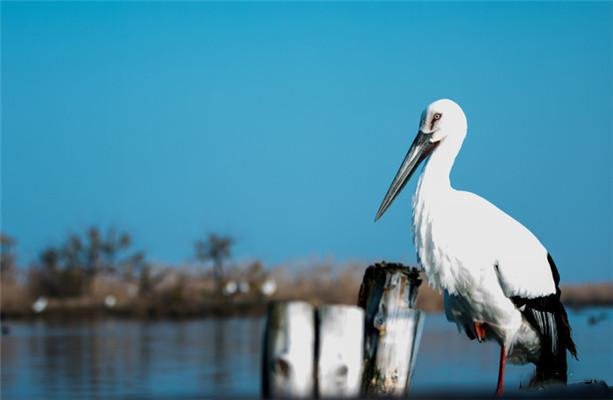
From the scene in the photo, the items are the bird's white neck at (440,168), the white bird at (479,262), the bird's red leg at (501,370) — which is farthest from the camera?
the bird's white neck at (440,168)

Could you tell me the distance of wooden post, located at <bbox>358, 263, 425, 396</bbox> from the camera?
509cm

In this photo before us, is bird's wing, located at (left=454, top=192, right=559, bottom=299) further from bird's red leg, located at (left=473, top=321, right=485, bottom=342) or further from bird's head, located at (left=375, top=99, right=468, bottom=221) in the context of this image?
bird's head, located at (left=375, top=99, right=468, bottom=221)

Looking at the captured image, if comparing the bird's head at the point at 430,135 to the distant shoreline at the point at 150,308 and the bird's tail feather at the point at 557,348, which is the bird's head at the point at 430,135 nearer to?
the bird's tail feather at the point at 557,348

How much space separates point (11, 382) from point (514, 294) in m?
11.6

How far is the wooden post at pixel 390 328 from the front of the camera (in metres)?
5.09

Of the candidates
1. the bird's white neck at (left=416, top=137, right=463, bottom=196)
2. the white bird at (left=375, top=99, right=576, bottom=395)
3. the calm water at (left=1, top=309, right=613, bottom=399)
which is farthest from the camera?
the calm water at (left=1, top=309, right=613, bottom=399)

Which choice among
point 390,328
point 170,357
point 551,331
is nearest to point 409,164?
point 551,331

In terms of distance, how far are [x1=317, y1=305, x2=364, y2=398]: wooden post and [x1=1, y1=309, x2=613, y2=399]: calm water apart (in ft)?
21.4

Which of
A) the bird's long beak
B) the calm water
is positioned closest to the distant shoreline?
the calm water

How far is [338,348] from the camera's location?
4703 millimetres

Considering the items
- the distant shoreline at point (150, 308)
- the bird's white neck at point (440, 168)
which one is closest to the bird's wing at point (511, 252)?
the bird's white neck at point (440, 168)

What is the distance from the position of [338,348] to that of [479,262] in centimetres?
240

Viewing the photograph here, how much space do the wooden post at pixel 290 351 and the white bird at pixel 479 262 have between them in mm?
2313

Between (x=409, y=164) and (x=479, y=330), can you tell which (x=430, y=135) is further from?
(x=479, y=330)
